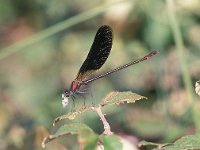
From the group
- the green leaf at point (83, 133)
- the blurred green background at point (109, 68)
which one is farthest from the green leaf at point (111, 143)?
the blurred green background at point (109, 68)

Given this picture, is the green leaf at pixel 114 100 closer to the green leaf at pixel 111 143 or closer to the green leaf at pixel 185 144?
the green leaf at pixel 185 144

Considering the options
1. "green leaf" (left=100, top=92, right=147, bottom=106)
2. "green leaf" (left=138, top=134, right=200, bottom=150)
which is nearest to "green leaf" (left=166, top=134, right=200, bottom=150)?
"green leaf" (left=138, top=134, right=200, bottom=150)

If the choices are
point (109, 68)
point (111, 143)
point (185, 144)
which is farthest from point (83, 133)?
point (109, 68)

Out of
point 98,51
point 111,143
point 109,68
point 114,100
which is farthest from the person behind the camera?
point 109,68

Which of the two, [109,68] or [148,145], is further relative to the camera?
[109,68]

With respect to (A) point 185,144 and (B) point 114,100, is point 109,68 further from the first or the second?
(A) point 185,144

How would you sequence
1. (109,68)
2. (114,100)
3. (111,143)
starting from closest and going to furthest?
1. (111,143)
2. (114,100)
3. (109,68)

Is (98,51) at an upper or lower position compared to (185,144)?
upper
